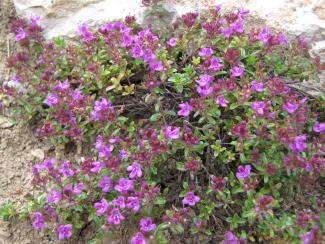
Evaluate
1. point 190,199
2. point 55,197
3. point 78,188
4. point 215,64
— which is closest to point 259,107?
point 215,64

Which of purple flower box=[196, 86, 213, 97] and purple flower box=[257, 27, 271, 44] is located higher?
purple flower box=[257, 27, 271, 44]

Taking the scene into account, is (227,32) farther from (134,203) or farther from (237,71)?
(134,203)

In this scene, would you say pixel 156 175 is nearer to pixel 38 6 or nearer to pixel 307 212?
pixel 307 212

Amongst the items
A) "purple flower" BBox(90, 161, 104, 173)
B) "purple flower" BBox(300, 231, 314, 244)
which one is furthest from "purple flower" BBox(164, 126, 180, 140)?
"purple flower" BBox(300, 231, 314, 244)

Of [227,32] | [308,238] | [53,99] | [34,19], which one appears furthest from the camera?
[34,19]

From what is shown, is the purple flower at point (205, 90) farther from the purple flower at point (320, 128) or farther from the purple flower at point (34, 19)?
the purple flower at point (34, 19)

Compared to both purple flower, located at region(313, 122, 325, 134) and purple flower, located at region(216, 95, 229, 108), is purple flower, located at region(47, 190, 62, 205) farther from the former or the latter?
purple flower, located at region(313, 122, 325, 134)

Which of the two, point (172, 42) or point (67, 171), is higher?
point (172, 42)
